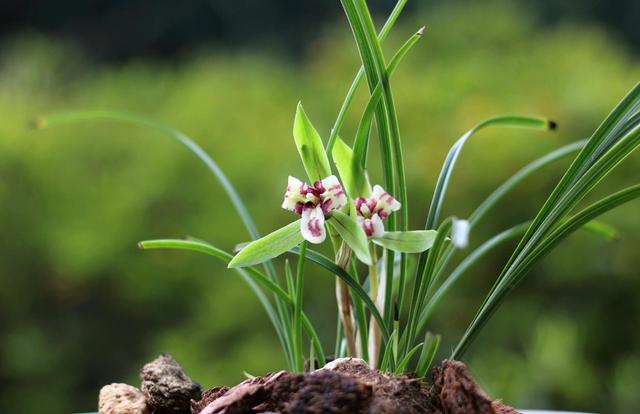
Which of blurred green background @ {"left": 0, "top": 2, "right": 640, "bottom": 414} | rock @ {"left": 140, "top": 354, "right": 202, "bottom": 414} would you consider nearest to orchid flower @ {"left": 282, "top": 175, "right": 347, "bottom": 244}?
rock @ {"left": 140, "top": 354, "right": 202, "bottom": 414}

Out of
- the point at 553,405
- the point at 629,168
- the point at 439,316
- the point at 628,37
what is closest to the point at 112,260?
the point at 439,316

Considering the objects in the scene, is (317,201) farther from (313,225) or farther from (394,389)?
(394,389)

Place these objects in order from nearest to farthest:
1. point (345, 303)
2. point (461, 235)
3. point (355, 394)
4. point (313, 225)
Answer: point (461, 235)
point (355, 394)
point (313, 225)
point (345, 303)

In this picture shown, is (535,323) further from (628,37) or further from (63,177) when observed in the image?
(628,37)

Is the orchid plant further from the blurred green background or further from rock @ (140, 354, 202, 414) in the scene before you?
the blurred green background

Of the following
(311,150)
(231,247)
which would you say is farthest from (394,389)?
(231,247)
